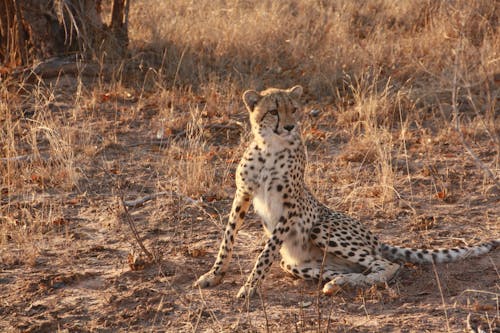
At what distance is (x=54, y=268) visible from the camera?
4.89 m

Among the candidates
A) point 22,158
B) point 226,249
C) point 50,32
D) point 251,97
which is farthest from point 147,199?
point 50,32

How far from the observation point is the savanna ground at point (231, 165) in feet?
13.9

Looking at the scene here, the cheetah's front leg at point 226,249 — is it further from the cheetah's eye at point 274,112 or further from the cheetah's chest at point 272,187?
the cheetah's eye at point 274,112

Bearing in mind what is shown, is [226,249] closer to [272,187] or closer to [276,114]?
[272,187]

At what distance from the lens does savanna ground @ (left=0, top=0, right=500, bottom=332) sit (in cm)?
422

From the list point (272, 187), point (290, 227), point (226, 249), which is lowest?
point (226, 249)

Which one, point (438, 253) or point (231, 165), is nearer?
point (438, 253)

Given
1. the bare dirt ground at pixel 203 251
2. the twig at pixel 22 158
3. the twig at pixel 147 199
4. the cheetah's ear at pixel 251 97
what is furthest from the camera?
the twig at pixel 22 158

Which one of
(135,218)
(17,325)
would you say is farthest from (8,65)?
(17,325)

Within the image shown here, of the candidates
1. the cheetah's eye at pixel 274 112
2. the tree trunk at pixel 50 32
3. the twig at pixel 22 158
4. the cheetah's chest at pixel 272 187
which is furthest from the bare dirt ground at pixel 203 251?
the tree trunk at pixel 50 32

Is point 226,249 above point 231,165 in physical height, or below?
above

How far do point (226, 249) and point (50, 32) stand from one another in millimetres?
4911

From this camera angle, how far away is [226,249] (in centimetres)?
458

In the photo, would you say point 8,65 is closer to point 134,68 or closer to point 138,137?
point 134,68
